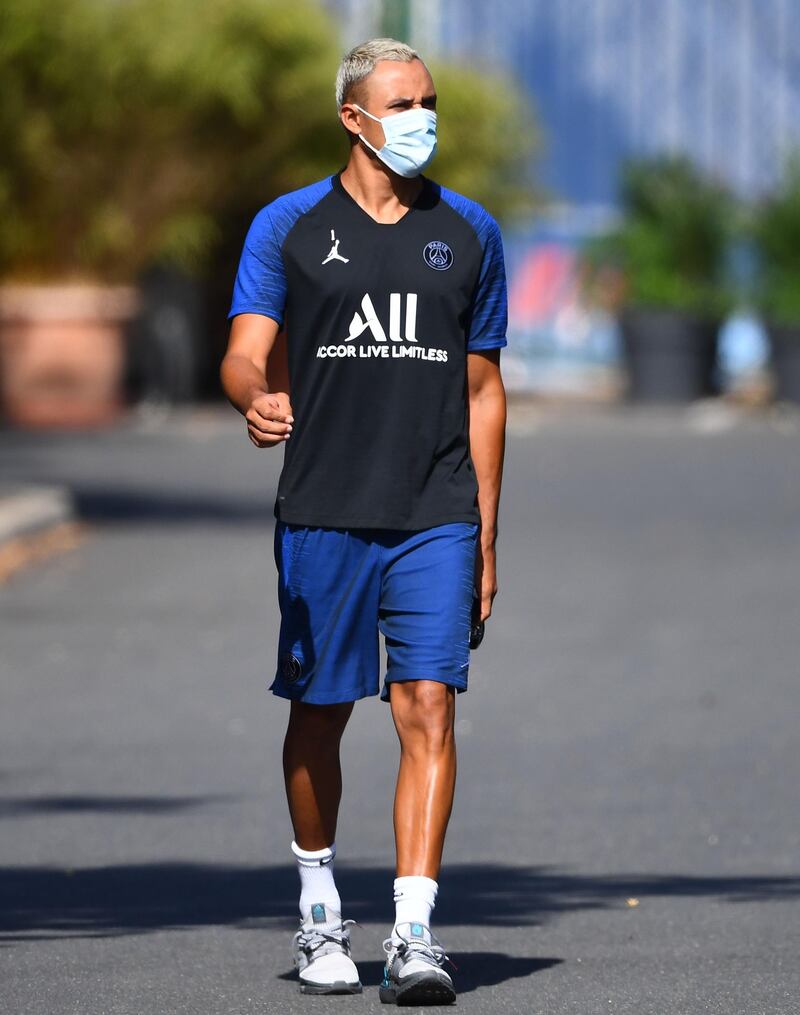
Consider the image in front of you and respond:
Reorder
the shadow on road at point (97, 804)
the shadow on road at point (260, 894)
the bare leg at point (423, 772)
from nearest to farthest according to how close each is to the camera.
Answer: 1. the bare leg at point (423, 772)
2. the shadow on road at point (260, 894)
3. the shadow on road at point (97, 804)

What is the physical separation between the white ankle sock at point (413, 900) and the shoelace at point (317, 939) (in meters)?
0.22

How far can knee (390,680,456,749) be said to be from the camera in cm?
492

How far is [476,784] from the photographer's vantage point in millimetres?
7508

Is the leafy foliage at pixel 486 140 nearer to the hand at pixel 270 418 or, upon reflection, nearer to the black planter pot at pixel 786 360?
the black planter pot at pixel 786 360

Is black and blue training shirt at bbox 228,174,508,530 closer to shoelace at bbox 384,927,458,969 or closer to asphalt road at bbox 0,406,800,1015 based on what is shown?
shoelace at bbox 384,927,458,969

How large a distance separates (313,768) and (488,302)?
1035mm

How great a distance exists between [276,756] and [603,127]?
93.8 feet

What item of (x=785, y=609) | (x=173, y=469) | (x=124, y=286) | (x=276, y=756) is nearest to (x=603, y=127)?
(x=124, y=286)

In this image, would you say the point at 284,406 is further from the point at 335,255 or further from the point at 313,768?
the point at 313,768

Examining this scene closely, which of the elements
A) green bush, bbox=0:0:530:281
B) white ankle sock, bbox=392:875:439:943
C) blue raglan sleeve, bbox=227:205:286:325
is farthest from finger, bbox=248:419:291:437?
green bush, bbox=0:0:530:281

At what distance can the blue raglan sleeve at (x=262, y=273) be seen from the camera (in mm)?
4922

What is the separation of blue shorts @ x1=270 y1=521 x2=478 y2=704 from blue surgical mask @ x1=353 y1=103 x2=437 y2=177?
738mm

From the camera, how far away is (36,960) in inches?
204

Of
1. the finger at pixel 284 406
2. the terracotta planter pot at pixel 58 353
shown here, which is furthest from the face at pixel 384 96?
the terracotta planter pot at pixel 58 353
